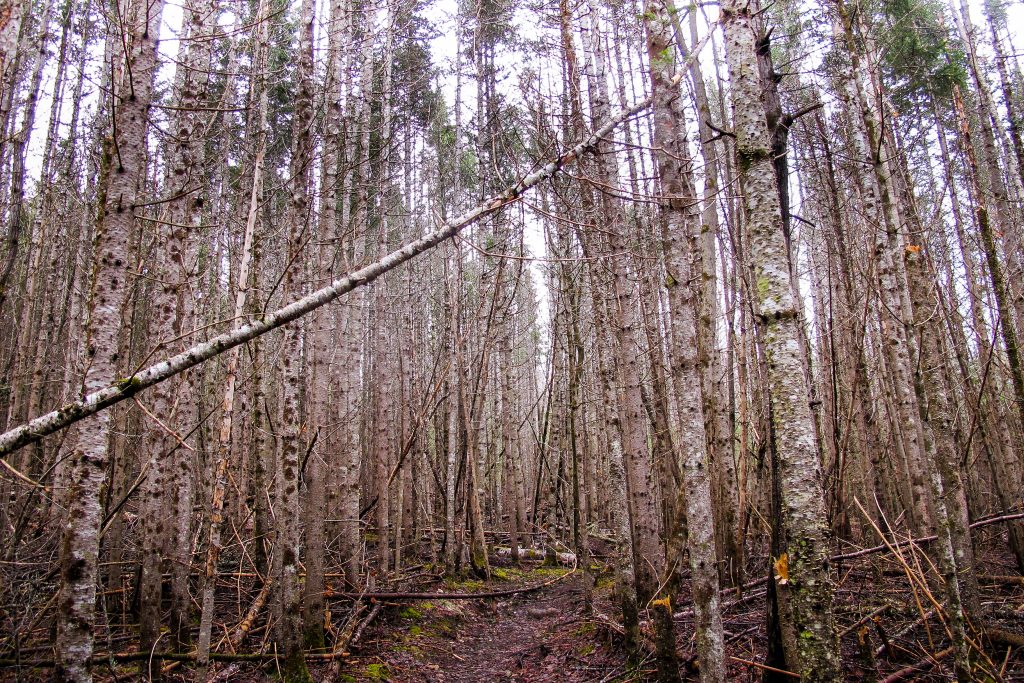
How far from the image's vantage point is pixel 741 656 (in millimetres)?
5137

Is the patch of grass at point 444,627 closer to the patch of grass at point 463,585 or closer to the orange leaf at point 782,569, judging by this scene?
the patch of grass at point 463,585

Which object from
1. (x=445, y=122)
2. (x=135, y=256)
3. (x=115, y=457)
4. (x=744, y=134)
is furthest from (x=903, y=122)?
(x=115, y=457)

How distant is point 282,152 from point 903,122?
16675 millimetres

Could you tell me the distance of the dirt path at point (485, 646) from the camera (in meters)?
5.92

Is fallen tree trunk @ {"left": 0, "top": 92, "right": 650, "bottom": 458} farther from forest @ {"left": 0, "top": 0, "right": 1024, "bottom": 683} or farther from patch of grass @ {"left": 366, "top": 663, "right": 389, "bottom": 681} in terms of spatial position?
patch of grass @ {"left": 366, "top": 663, "right": 389, "bottom": 681}

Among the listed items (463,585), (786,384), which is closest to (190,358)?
(786,384)

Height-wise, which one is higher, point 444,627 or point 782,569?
point 782,569

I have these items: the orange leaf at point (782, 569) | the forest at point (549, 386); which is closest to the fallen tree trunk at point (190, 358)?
the forest at point (549, 386)

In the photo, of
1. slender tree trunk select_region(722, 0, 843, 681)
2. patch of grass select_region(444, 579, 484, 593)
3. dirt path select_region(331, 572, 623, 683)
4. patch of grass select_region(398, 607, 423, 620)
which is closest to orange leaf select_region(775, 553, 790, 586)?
slender tree trunk select_region(722, 0, 843, 681)

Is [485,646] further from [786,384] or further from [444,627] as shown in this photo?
[786,384]

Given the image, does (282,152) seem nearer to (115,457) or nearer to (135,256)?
(135,256)

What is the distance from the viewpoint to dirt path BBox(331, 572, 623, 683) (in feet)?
19.4

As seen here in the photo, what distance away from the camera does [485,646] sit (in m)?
7.46

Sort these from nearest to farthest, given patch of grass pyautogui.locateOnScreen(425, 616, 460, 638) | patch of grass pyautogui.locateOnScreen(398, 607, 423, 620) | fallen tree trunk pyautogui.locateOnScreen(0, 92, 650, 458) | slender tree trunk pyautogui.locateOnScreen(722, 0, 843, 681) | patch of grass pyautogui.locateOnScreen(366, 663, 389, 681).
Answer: slender tree trunk pyautogui.locateOnScreen(722, 0, 843, 681)
fallen tree trunk pyautogui.locateOnScreen(0, 92, 650, 458)
patch of grass pyautogui.locateOnScreen(366, 663, 389, 681)
patch of grass pyautogui.locateOnScreen(425, 616, 460, 638)
patch of grass pyautogui.locateOnScreen(398, 607, 423, 620)
